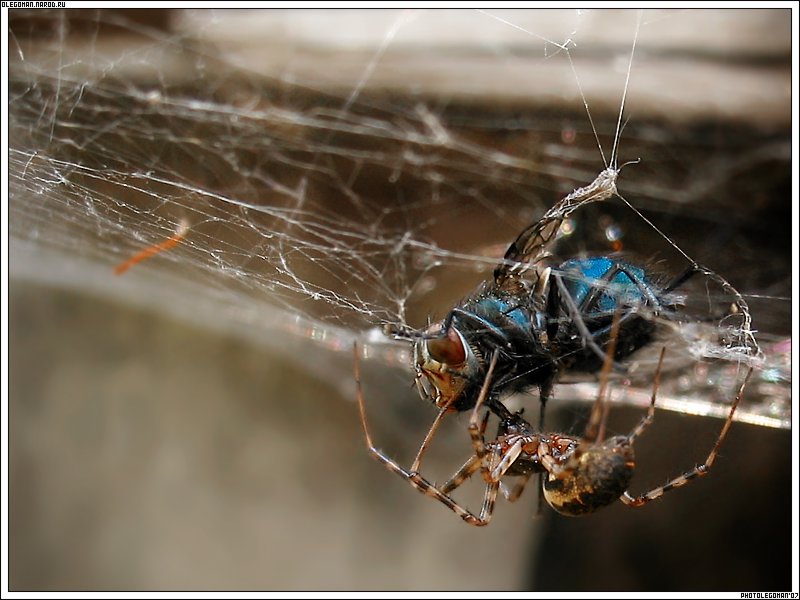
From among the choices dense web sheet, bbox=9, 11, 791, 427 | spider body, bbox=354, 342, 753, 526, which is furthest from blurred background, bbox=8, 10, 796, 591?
spider body, bbox=354, 342, 753, 526

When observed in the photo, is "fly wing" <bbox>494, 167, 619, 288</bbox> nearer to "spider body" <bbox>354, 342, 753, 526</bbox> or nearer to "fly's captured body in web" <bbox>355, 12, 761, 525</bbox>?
"fly's captured body in web" <bbox>355, 12, 761, 525</bbox>

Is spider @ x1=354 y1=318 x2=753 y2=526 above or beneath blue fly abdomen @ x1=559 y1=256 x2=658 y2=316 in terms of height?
beneath

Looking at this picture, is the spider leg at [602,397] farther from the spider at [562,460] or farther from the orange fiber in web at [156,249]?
the orange fiber in web at [156,249]

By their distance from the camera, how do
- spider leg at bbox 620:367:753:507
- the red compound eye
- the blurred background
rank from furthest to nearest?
1. the blurred background
2. spider leg at bbox 620:367:753:507
3. the red compound eye

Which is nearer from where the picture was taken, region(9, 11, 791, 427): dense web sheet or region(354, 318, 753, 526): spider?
region(354, 318, 753, 526): spider

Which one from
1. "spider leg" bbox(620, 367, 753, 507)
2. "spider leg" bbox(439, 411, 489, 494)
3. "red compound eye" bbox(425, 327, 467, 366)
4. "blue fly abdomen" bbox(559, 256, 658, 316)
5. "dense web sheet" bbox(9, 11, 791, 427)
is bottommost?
"spider leg" bbox(439, 411, 489, 494)

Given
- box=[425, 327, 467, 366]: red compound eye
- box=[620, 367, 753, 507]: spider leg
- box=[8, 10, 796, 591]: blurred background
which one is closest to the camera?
box=[425, 327, 467, 366]: red compound eye
